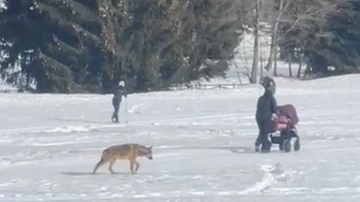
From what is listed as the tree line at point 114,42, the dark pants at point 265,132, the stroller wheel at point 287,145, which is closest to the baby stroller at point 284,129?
the stroller wheel at point 287,145

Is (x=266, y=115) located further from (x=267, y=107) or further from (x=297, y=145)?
(x=297, y=145)

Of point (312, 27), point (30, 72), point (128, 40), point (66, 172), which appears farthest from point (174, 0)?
→ point (66, 172)

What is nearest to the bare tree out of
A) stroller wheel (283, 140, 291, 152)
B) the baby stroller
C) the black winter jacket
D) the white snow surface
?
the white snow surface

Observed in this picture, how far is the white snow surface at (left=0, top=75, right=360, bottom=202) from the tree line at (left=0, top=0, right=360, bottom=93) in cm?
640

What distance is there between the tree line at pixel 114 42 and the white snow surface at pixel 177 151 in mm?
6398

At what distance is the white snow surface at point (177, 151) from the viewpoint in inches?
725

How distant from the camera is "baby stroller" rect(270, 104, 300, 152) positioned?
24.5 meters

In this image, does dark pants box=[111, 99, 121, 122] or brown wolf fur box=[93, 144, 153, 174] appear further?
dark pants box=[111, 99, 121, 122]

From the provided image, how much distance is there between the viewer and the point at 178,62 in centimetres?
5309

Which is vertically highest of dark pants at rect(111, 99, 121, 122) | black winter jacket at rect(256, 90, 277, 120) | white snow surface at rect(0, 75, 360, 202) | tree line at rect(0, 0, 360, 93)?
tree line at rect(0, 0, 360, 93)

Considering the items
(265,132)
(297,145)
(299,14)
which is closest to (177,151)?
(265,132)

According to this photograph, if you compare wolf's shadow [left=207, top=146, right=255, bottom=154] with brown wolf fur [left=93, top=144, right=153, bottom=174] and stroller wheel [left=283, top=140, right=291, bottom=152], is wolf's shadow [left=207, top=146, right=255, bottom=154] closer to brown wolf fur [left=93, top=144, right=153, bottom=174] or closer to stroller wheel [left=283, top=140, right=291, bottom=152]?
stroller wheel [left=283, top=140, right=291, bottom=152]

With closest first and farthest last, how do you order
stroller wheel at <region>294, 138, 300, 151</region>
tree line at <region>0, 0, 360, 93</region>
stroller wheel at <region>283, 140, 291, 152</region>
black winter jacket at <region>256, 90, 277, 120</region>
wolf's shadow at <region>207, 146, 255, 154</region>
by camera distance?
black winter jacket at <region>256, 90, 277, 120</region>
stroller wheel at <region>283, 140, 291, 152</region>
wolf's shadow at <region>207, 146, 255, 154</region>
stroller wheel at <region>294, 138, 300, 151</region>
tree line at <region>0, 0, 360, 93</region>

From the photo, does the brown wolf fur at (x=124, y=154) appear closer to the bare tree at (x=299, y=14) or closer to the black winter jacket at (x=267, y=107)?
the black winter jacket at (x=267, y=107)
